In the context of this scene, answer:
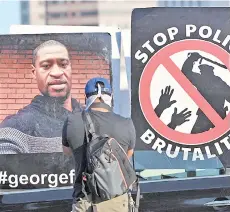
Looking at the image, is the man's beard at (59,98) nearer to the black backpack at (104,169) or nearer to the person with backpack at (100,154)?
the person with backpack at (100,154)

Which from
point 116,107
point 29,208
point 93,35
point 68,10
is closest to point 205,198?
point 29,208

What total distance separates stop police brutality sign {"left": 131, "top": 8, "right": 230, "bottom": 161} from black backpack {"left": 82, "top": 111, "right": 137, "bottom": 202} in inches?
95.9

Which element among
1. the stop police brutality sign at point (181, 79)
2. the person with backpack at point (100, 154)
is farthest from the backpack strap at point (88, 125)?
the stop police brutality sign at point (181, 79)

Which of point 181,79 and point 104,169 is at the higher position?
point 181,79

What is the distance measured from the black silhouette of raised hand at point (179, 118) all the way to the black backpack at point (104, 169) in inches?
98.9

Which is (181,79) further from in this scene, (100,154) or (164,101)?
(100,154)

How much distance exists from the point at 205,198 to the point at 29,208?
1.19 meters

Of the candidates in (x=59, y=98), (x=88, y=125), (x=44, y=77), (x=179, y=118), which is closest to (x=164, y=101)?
(x=179, y=118)

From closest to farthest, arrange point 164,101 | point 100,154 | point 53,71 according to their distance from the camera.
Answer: point 100,154 → point 164,101 → point 53,71

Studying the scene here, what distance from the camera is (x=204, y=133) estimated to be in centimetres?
736

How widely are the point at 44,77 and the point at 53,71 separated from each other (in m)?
0.09

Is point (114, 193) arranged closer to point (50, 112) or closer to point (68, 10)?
point (50, 112)

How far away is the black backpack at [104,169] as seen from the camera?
4734mm

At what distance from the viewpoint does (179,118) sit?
7.29 meters
